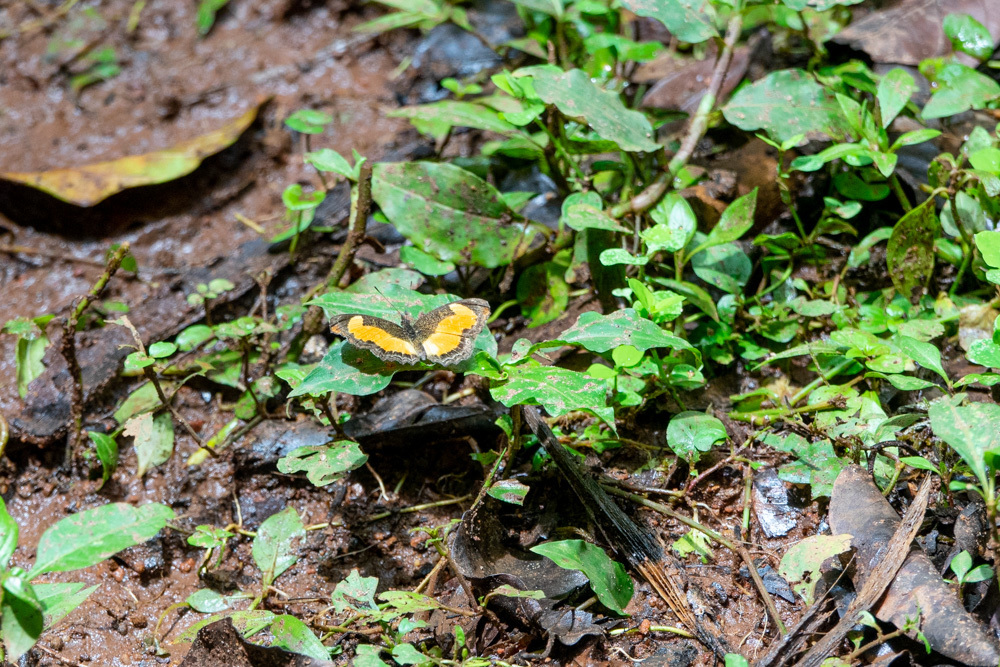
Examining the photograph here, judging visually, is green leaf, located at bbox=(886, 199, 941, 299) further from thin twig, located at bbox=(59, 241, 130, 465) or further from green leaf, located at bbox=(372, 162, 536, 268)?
thin twig, located at bbox=(59, 241, 130, 465)

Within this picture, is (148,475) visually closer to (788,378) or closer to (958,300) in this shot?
(788,378)

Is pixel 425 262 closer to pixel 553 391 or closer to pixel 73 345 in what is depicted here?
pixel 553 391

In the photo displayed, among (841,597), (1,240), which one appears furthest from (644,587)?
(1,240)

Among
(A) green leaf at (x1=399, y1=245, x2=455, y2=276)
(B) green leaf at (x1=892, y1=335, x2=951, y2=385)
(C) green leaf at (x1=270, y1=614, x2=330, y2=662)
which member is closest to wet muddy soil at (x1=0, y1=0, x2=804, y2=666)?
(C) green leaf at (x1=270, y1=614, x2=330, y2=662)

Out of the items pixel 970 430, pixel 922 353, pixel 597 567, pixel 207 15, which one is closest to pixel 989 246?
pixel 922 353

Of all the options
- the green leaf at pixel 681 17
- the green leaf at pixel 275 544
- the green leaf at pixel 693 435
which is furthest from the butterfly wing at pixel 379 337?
the green leaf at pixel 681 17
